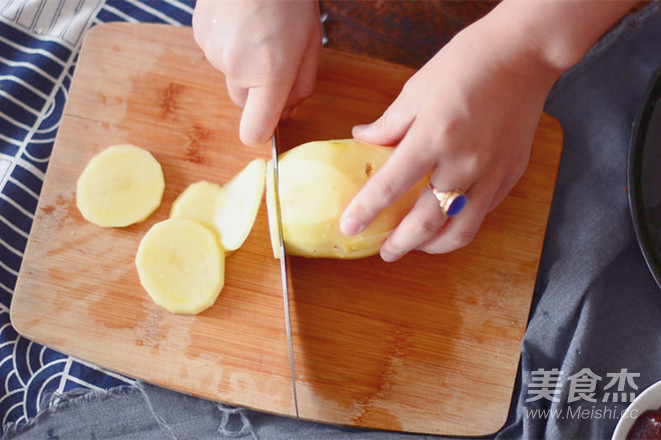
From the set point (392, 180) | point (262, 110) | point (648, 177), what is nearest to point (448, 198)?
point (392, 180)

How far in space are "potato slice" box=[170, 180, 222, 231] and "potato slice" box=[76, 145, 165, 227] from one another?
0.15 ft

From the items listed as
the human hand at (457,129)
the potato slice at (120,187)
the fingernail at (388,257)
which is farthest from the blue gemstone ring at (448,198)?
the potato slice at (120,187)

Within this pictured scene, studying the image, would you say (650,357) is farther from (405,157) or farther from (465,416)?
(405,157)

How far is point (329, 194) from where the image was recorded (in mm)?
1163

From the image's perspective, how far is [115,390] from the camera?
52.1 inches

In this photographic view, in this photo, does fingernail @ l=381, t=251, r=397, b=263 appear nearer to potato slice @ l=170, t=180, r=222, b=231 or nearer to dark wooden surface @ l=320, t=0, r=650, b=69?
potato slice @ l=170, t=180, r=222, b=231

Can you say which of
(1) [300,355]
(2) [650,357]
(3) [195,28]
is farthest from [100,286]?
(2) [650,357]

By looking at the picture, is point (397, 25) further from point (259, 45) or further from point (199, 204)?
point (199, 204)

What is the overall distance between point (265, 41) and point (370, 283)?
1.75ft

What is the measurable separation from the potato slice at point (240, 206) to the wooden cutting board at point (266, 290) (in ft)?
0.15

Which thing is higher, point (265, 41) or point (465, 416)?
point (265, 41)

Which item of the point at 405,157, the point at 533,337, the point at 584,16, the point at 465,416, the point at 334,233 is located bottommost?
the point at 465,416

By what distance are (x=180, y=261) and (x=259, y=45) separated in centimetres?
46

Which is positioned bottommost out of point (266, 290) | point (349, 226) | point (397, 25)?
point (266, 290)
